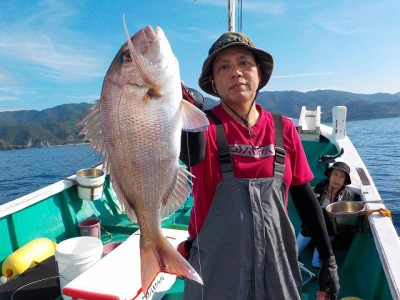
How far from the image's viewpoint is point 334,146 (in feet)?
31.5

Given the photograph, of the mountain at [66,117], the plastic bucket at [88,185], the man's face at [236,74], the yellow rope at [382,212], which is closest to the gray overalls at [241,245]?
the man's face at [236,74]

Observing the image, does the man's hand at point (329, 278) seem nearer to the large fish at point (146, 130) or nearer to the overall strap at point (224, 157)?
the overall strap at point (224, 157)

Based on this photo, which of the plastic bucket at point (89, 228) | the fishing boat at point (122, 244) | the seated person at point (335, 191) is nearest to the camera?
the fishing boat at point (122, 244)

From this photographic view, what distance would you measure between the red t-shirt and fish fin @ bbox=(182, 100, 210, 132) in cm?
36

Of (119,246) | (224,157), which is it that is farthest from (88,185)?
(224,157)

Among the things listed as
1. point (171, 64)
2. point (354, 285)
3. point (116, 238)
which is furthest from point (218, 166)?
point (116, 238)

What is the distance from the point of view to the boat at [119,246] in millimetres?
3182

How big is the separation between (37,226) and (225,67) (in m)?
4.81

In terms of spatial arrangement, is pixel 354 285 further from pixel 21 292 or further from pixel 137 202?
pixel 21 292

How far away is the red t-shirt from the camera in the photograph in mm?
2143

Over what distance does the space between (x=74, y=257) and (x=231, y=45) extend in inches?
114

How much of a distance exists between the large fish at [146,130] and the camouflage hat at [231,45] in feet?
1.75

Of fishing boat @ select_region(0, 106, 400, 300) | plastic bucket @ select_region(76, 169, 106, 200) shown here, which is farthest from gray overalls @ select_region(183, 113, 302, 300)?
plastic bucket @ select_region(76, 169, 106, 200)

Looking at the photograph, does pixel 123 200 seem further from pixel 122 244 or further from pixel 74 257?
pixel 74 257
